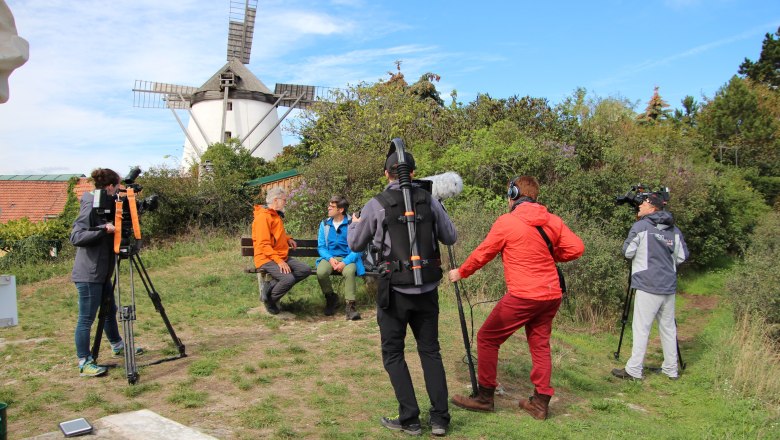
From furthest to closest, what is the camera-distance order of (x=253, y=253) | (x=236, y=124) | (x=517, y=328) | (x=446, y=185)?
1. (x=236, y=124)
2. (x=253, y=253)
3. (x=446, y=185)
4. (x=517, y=328)

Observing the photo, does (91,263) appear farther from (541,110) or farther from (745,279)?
(541,110)

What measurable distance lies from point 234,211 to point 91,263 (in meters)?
13.4

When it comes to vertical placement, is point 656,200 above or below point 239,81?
below

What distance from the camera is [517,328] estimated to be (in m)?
5.18

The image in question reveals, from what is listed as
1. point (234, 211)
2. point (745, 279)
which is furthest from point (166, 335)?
point (234, 211)

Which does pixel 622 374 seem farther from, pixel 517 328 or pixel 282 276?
pixel 282 276

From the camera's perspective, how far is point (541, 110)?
58.4 ft

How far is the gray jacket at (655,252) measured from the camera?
6.79m

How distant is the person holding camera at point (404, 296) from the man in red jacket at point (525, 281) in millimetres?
546

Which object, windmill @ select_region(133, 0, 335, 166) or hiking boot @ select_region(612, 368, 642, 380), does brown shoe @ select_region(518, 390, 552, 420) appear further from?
windmill @ select_region(133, 0, 335, 166)

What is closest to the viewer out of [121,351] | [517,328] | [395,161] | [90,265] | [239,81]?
[395,161]

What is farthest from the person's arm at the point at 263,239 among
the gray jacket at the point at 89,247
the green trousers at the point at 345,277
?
the gray jacket at the point at 89,247

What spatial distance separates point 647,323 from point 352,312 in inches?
141

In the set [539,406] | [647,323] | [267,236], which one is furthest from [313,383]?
[647,323]
